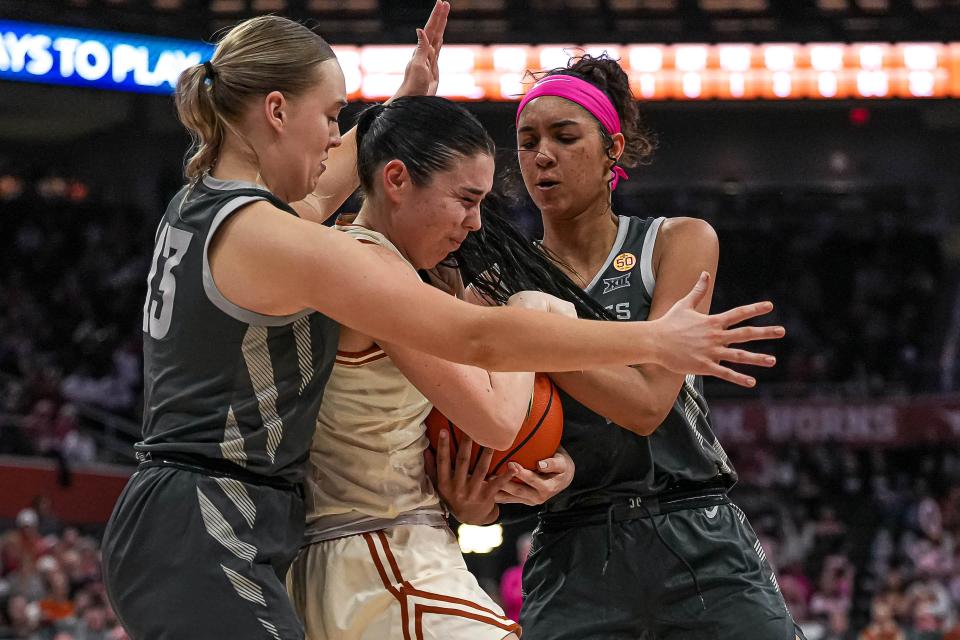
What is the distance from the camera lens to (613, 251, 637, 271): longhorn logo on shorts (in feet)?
10.9

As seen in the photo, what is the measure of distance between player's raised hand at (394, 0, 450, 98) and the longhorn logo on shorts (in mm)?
659

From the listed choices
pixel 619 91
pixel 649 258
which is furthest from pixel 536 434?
pixel 619 91

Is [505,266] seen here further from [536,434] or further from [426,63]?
[426,63]

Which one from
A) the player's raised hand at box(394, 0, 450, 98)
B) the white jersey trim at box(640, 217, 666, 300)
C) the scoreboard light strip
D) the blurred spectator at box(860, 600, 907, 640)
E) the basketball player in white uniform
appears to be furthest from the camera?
the scoreboard light strip

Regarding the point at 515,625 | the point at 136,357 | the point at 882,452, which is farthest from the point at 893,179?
the point at 515,625

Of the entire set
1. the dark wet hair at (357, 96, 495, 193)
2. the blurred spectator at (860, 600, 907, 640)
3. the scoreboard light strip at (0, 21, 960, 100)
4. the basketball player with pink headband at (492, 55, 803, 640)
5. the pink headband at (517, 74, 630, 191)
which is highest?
the scoreboard light strip at (0, 21, 960, 100)

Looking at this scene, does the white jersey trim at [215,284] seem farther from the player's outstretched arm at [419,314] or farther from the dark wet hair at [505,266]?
the dark wet hair at [505,266]

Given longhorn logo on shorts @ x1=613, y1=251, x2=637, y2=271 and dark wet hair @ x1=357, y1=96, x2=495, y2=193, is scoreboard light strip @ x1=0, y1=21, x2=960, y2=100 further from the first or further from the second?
dark wet hair @ x1=357, y1=96, x2=495, y2=193

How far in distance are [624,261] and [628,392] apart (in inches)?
18.9

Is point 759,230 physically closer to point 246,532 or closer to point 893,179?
point 893,179

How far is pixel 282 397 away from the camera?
7.75 ft

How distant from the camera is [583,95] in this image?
335cm

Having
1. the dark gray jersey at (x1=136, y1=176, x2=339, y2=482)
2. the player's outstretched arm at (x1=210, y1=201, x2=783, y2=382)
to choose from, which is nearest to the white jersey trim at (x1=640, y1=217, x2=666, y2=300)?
the player's outstretched arm at (x1=210, y1=201, x2=783, y2=382)

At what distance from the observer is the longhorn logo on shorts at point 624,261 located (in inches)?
130
